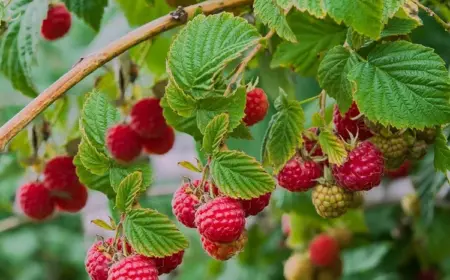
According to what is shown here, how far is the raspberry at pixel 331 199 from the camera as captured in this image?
0.99 metres

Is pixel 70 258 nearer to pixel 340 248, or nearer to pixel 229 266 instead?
pixel 229 266

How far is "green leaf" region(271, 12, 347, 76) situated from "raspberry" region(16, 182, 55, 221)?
0.40m

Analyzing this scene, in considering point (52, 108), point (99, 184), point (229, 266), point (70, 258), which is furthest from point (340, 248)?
point (70, 258)

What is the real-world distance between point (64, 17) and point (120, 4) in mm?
100

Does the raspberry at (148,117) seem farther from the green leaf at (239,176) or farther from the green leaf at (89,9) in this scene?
the green leaf at (239,176)

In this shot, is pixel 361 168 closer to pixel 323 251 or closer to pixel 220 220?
pixel 220 220

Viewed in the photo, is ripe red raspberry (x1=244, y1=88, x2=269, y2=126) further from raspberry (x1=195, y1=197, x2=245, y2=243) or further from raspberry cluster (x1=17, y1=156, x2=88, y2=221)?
raspberry cluster (x1=17, y1=156, x2=88, y2=221)

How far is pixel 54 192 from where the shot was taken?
1.30 metres

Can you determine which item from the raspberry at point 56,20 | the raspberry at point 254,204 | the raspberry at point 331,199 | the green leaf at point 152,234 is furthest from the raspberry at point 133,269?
the raspberry at point 56,20

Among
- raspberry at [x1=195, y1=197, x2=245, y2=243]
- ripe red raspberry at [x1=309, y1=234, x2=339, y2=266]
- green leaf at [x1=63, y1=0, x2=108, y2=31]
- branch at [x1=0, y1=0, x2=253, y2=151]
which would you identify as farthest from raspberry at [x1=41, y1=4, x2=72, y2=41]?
ripe red raspberry at [x1=309, y1=234, x2=339, y2=266]

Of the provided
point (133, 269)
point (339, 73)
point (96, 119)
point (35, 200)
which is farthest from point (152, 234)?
point (35, 200)

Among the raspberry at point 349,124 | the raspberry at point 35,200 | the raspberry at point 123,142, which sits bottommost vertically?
the raspberry at point 35,200

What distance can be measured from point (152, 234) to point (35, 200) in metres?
0.48

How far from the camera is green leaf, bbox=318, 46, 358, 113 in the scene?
3.12ft
